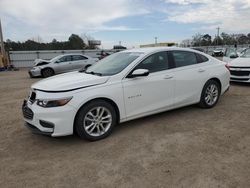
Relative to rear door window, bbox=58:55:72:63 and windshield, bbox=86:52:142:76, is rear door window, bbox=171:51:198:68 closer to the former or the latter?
windshield, bbox=86:52:142:76

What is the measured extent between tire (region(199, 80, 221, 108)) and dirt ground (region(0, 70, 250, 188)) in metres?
0.49

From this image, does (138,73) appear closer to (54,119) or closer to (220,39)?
(54,119)

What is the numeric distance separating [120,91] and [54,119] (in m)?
1.22

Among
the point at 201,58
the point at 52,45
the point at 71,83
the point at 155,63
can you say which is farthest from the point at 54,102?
the point at 52,45

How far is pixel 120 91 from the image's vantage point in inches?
171

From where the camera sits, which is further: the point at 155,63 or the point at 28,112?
the point at 155,63

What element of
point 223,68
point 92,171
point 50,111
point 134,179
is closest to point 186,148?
point 134,179

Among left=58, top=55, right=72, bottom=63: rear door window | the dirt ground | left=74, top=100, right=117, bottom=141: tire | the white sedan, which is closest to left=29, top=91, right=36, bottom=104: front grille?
the white sedan

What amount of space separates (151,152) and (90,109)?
120cm

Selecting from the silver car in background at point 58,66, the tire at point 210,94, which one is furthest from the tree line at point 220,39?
the tire at point 210,94

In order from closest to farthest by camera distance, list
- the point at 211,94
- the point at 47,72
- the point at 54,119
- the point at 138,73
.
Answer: the point at 54,119
the point at 138,73
the point at 211,94
the point at 47,72

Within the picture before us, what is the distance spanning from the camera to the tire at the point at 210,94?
569 centimetres

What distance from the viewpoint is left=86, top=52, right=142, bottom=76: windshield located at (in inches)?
183

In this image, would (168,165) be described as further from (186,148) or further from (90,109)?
(90,109)
